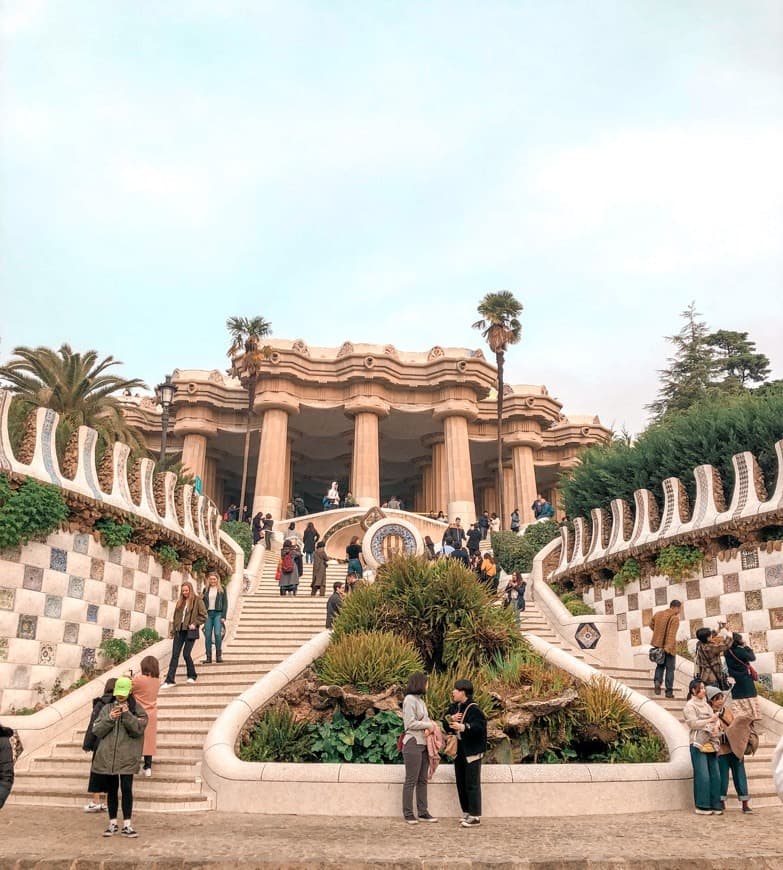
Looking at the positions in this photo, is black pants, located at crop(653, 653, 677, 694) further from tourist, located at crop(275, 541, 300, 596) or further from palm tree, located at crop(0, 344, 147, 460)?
palm tree, located at crop(0, 344, 147, 460)

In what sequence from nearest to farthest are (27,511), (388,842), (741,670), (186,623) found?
(388,842), (741,670), (27,511), (186,623)

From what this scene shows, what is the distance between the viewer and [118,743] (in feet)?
23.9

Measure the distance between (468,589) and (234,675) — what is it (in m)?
4.04

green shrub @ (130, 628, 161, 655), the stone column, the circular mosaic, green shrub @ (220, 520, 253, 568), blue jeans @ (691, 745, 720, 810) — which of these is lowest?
blue jeans @ (691, 745, 720, 810)

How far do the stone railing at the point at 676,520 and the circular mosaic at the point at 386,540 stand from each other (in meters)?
5.22

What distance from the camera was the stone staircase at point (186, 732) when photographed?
903cm

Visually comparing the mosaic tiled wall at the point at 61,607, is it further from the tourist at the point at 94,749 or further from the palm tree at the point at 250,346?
the palm tree at the point at 250,346

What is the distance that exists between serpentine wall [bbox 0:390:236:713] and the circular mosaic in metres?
8.56

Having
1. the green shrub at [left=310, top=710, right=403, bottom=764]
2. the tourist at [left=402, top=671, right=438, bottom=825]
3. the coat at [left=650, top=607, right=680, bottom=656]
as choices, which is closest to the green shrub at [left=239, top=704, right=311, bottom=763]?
the green shrub at [left=310, top=710, right=403, bottom=764]

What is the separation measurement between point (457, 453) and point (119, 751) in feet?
116

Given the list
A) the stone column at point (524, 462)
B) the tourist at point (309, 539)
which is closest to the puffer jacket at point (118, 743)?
the tourist at point (309, 539)

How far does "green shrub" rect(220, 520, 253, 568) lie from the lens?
27.3 m

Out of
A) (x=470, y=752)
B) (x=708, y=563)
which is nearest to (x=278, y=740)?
(x=470, y=752)

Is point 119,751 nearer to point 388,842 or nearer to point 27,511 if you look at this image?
point 388,842
